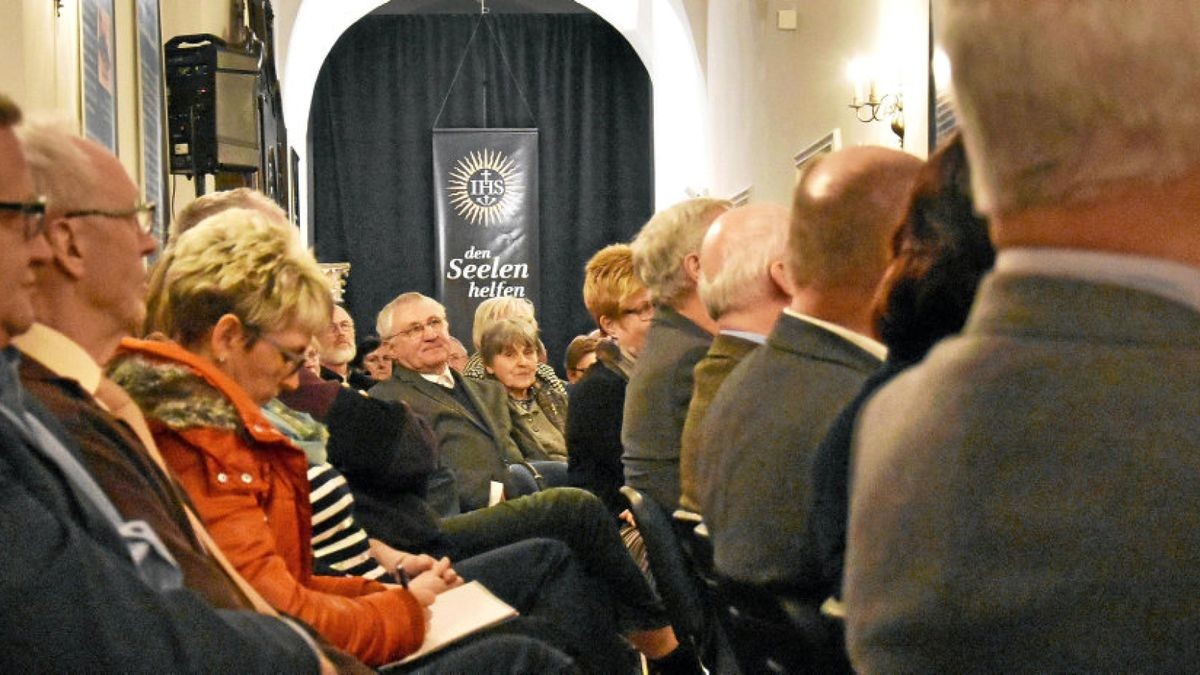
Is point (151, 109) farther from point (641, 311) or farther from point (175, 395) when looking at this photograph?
point (175, 395)

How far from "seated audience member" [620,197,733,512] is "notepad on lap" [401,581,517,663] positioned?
578 mm

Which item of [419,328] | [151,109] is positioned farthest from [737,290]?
[151,109]

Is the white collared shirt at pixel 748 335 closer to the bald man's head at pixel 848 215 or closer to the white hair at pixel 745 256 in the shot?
the white hair at pixel 745 256

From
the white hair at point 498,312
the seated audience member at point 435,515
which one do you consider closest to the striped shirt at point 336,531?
the seated audience member at point 435,515

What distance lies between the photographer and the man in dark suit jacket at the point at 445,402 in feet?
14.3

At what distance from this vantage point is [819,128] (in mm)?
7348

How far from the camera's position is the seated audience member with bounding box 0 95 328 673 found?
1228 mm

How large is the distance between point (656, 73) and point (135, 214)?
41.4 ft

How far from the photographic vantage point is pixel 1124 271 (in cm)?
81

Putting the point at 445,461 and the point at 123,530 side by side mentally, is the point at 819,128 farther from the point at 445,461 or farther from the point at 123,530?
the point at 123,530

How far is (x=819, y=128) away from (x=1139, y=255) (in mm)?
6663

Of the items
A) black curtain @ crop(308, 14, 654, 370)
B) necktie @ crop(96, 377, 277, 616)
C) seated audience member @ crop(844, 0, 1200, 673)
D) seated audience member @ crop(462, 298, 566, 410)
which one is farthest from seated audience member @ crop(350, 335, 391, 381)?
black curtain @ crop(308, 14, 654, 370)

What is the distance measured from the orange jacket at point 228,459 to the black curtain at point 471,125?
1298 cm

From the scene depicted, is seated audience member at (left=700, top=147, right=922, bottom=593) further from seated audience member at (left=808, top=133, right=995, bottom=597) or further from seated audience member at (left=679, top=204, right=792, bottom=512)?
seated audience member at (left=679, top=204, right=792, bottom=512)
